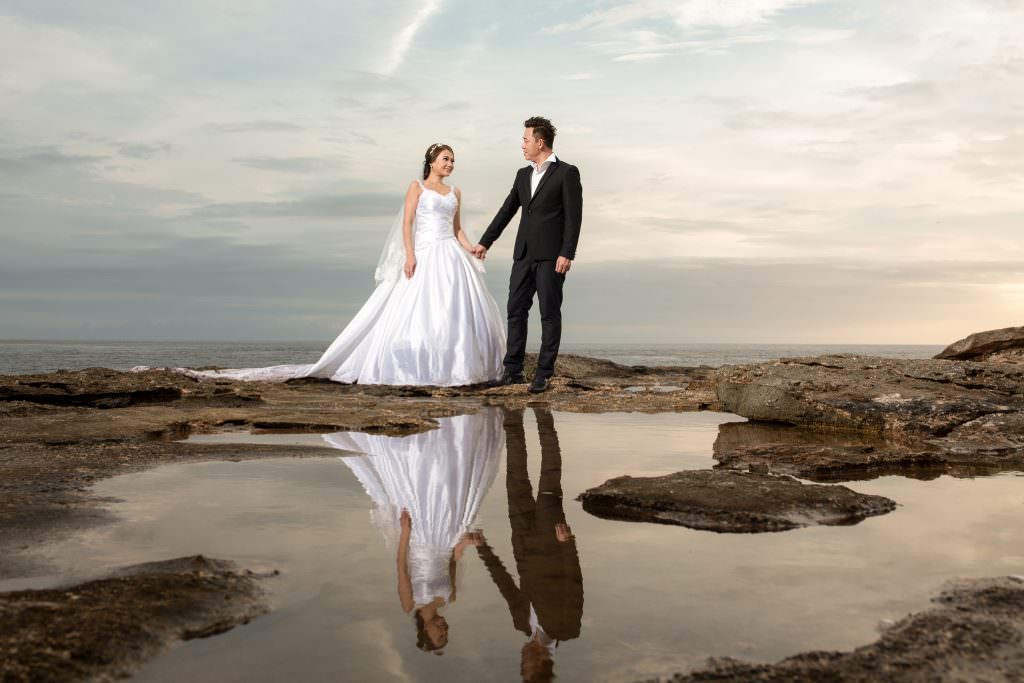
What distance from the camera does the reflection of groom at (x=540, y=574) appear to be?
5.22 ft

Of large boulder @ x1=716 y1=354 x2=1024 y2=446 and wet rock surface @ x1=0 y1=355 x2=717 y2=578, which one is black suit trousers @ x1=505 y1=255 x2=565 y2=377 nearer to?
wet rock surface @ x1=0 y1=355 x2=717 y2=578

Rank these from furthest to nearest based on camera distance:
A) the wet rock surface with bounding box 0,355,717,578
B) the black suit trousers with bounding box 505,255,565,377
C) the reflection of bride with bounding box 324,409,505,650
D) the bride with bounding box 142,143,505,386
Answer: the bride with bounding box 142,143,505,386, the black suit trousers with bounding box 505,255,565,377, the wet rock surface with bounding box 0,355,717,578, the reflection of bride with bounding box 324,409,505,650

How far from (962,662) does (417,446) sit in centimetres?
304

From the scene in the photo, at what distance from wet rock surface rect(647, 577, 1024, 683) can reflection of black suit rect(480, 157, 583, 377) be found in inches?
250

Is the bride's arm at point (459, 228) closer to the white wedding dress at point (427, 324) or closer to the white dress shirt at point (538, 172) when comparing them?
the white wedding dress at point (427, 324)

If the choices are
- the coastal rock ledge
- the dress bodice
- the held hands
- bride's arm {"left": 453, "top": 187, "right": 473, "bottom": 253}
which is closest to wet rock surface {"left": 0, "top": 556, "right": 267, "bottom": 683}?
the held hands

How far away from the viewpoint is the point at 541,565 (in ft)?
6.85

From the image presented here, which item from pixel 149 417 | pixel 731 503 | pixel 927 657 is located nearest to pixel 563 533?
pixel 731 503

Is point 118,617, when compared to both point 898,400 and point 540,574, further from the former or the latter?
point 898,400

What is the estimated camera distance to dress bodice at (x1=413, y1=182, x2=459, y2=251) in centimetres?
951

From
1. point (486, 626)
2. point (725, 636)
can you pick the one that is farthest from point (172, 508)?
point (725, 636)

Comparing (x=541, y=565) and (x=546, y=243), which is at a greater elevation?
(x=546, y=243)

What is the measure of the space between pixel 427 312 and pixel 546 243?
1.95 m

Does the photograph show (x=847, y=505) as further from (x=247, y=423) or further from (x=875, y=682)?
(x=247, y=423)
